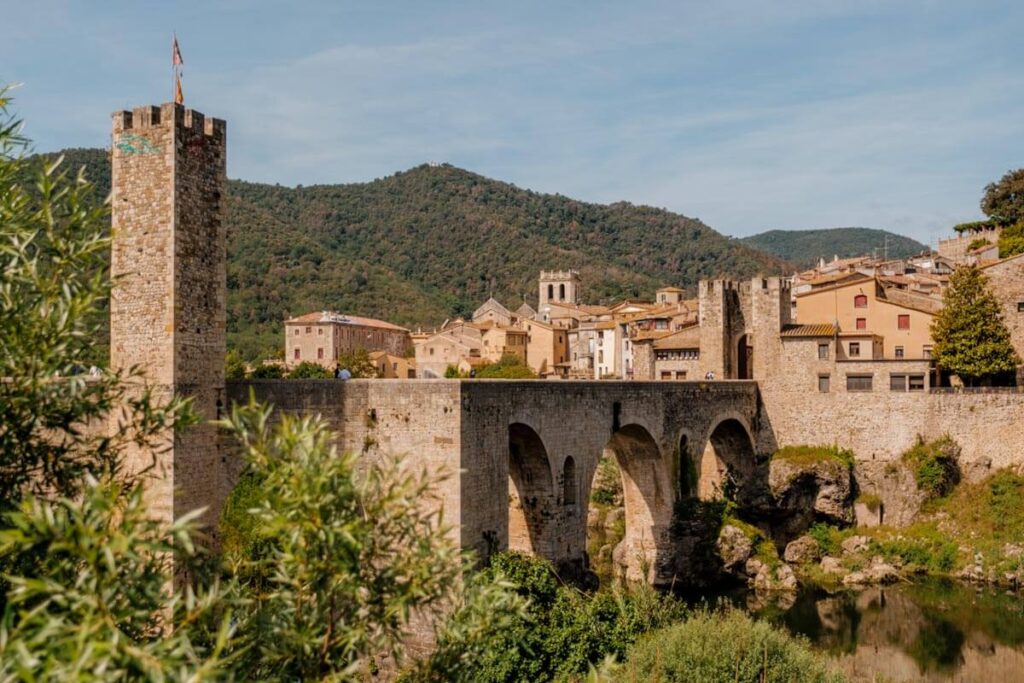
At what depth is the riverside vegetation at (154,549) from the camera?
6254mm

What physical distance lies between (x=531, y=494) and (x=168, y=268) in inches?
429

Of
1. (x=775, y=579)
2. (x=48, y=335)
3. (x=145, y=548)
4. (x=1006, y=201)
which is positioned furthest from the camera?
(x=1006, y=201)

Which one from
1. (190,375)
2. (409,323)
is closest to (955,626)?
(190,375)

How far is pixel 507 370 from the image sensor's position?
63875 mm

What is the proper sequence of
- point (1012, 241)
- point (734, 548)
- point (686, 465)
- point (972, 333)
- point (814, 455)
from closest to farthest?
1. point (734, 548)
2. point (686, 465)
3. point (814, 455)
4. point (972, 333)
5. point (1012, 241)

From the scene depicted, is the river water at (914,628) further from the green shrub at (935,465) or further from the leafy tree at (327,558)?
the leafy tree at (327,558)

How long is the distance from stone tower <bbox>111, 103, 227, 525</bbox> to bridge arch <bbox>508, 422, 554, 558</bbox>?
8.43 m

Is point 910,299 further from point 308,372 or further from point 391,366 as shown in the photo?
point 391,366

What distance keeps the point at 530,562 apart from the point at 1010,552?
20.5 meters

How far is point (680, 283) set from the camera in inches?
5364

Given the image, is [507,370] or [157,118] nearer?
[157,118]

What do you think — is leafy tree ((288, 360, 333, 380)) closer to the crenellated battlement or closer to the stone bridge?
the stone bridge

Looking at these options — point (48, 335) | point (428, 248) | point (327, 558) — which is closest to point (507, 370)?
point (48, 335)

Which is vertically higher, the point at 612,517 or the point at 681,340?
the point at 681,340
